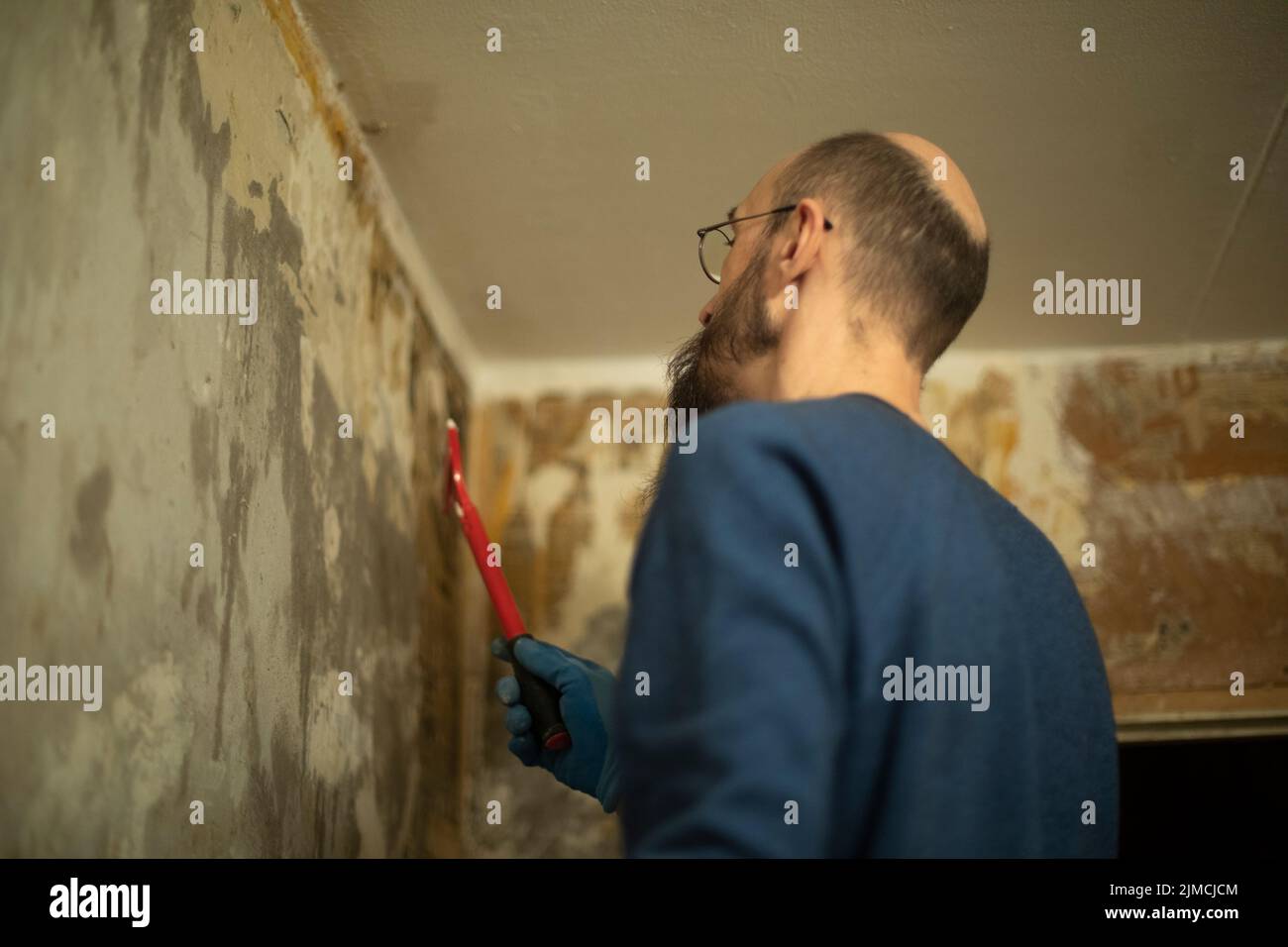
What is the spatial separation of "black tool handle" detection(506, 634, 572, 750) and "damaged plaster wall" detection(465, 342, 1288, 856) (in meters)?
1.00

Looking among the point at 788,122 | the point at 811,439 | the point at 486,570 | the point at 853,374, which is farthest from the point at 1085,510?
the point at 811,439

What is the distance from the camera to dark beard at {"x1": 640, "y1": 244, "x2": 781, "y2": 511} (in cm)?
120

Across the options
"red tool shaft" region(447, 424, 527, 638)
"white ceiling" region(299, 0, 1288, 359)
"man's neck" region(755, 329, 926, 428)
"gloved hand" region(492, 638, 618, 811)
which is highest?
"white ceiling" region(299, 0, 1288, 359)

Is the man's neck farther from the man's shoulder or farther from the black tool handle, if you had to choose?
the black tool handle

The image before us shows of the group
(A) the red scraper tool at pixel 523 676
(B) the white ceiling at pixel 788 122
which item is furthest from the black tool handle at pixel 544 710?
(B) the white ceiling at pixel 788 122

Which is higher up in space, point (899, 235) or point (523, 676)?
point (899, 235)

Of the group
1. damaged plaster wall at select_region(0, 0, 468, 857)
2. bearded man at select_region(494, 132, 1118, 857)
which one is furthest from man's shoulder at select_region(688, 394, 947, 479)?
damaged plaster wall at select_region(0, 0, 468, 857)

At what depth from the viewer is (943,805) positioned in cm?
Answer: 83

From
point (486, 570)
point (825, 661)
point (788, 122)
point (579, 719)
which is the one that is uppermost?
point (788, 122)

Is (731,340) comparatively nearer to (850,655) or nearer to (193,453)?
(850,655)

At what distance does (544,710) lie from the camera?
1.53 metres

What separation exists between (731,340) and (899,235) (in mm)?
215
